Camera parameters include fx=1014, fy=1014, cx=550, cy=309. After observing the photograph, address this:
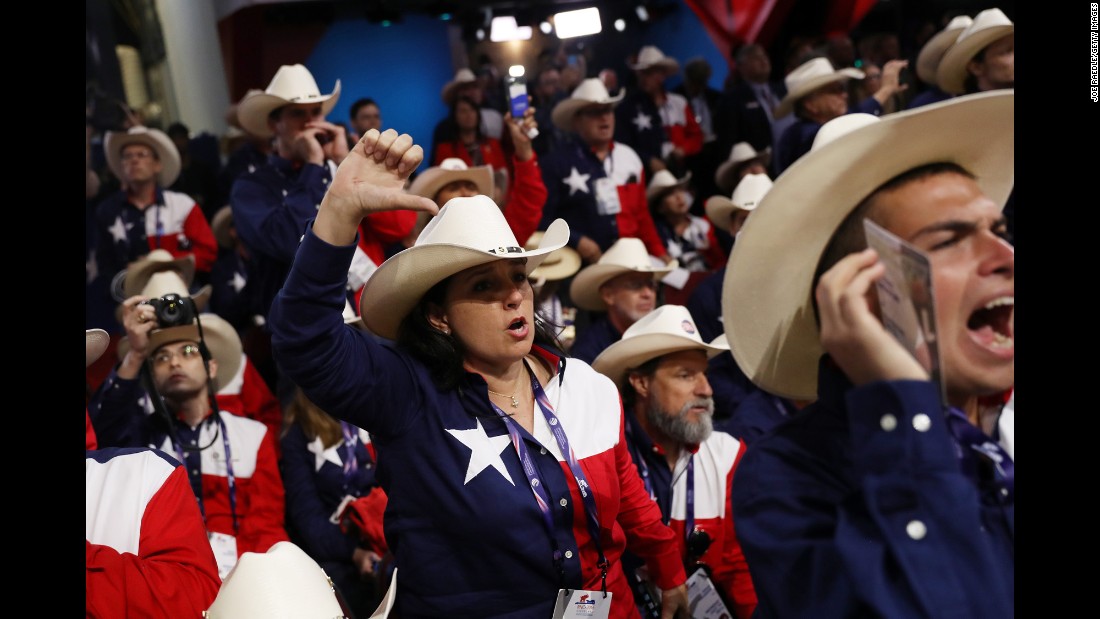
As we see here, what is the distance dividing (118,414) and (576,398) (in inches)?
83.6

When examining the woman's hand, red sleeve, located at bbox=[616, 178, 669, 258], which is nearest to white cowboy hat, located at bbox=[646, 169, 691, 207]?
red sleeve, located at bbox=[616, 178, 669, 258]

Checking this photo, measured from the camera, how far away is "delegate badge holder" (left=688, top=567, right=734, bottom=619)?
132 inches

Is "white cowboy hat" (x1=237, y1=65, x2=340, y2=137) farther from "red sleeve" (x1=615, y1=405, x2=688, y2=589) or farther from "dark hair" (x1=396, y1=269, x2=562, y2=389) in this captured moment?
"red sleeve" (x1=615, y1=405, x2=688, y2=589)

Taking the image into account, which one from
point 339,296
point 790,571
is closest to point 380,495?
point 339,296

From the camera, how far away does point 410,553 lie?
2.54m

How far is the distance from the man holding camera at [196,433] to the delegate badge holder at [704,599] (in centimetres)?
185

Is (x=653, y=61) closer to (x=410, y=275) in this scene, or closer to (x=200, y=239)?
(x=200, y=239)

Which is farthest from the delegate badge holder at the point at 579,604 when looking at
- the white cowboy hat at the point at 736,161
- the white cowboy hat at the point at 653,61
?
the white cowboy hat at the point at 653,61

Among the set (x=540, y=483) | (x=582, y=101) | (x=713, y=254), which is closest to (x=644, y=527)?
(x=540, y=483)

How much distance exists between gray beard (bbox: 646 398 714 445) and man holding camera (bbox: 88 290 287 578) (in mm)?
1749

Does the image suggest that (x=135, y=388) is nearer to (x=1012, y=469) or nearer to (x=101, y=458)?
(x=101, y=458)

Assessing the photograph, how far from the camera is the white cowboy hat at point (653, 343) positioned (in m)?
4.02

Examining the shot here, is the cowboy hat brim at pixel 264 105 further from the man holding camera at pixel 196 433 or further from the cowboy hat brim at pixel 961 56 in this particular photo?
the cowboy hat brim at pixel 961 56
